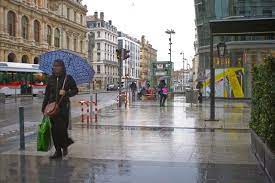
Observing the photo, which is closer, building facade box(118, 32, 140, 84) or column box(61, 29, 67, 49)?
column box(61, 29, 67, 49)

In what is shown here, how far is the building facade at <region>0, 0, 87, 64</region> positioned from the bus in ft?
35.7

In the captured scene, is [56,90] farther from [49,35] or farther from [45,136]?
[49,35]

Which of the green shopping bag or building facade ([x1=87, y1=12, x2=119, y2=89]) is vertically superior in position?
building facade ([x1=87, y1=12, x2=119, y2=89])

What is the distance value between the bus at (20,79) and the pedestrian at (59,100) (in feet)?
126

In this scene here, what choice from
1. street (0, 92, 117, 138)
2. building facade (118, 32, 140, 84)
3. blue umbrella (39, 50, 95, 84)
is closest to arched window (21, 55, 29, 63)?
street (0, 92, 117, 138)

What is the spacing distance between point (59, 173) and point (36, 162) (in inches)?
45.6

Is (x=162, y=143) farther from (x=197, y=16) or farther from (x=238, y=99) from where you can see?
(x=197, y=16)

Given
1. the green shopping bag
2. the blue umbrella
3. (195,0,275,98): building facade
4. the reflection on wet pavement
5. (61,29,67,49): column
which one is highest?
(61,29,67,49): column

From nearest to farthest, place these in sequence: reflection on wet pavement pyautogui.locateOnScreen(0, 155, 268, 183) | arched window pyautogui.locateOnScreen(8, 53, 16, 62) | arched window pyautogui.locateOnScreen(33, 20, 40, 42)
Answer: reflection on wet pavement pyautogui.locateOnScreen(0, 155, 268, 183), arched window pyautogui.locateOnScreen(8, 53, 16, 62), arched window pyautogui.locateOnScreen(33, 20, 40, 42)

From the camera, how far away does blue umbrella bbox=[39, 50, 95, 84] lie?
1316cm

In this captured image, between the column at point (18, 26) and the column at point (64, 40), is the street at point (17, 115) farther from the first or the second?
the column at point (64, 40)

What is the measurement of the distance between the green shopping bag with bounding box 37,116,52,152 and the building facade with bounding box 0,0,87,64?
54.4 m

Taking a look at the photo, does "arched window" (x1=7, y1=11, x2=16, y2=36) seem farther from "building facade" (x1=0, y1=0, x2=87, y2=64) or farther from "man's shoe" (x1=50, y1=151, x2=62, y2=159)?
"man's shoe" (x1=50, y1=151, x2=62, y2=159)

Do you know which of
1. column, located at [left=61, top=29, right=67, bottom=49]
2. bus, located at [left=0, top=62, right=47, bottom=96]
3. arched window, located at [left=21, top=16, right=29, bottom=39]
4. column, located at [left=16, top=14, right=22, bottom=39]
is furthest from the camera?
column, located at [left=61, top=29, right=67, bottom=49]
